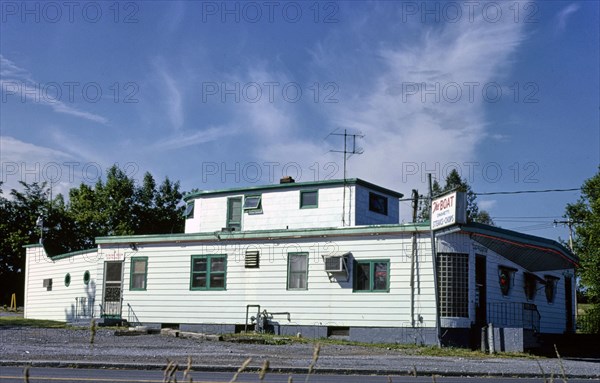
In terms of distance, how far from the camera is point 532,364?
18.4 metres

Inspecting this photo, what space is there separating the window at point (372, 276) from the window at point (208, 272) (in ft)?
17.7

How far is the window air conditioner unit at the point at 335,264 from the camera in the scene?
1030 inches

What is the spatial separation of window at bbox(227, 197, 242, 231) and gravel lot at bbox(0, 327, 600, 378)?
9.28 metres

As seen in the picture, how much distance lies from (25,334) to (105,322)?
5538mm

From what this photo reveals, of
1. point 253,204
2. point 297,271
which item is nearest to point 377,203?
point 253,204

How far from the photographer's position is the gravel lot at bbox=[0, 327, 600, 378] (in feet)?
51.2

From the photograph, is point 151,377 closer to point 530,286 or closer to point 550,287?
point 530,286

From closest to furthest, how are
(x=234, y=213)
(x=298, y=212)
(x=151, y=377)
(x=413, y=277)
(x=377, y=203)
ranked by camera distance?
1. (x=151, y=377)
2. (x=413, y=277)
3. (x=298, y=212)
4. (x=377, y=203)
5. (x=234, y=213)

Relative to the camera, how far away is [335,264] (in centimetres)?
2634

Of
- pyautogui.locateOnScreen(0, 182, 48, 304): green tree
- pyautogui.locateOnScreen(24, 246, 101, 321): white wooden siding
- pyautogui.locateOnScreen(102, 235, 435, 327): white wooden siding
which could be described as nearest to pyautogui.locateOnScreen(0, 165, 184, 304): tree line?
pyautogui.locateOnScreen(0, 182, 48, 304): green tree

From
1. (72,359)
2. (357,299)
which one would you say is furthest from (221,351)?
(357,299)

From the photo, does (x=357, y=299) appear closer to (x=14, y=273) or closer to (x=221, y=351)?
(x=221, y=351)

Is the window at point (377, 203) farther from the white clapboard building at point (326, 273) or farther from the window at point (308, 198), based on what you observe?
the window at point (308, 198)

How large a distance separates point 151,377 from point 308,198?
1948 cm
